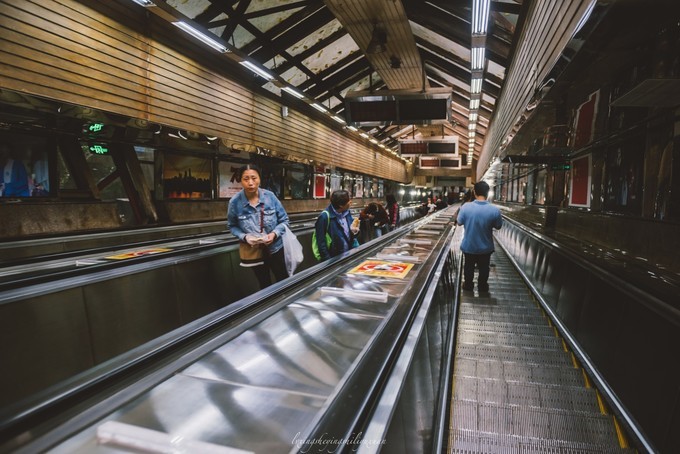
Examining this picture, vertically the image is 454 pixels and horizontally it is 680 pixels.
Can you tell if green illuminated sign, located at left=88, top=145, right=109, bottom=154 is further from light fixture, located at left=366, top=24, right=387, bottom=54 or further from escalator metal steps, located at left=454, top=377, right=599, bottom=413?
escalator metal steps, located at left=454, top=377, right=599, bottom=413

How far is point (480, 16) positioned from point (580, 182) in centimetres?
281

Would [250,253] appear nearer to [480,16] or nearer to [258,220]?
[258,220]

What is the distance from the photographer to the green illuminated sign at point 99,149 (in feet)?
18.0

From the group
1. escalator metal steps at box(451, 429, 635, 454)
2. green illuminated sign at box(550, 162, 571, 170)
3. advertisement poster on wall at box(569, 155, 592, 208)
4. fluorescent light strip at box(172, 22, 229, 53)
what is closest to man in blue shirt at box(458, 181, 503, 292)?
advertisement poster on wall at box(569, 155, 592, 208)

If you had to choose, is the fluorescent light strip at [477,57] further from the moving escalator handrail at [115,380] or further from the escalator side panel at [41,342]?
the escalator side panel at [41,342]

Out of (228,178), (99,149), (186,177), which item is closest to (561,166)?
(228,178)

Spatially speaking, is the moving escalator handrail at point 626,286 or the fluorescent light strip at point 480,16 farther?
the fluorescent light strip at point 480,16

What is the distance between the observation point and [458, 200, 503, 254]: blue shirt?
4.82 metres

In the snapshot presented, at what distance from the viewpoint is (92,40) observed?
4.92 m

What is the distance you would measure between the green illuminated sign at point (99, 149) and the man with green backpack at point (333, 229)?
415cm

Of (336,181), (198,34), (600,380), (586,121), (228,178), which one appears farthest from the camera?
(336,181)

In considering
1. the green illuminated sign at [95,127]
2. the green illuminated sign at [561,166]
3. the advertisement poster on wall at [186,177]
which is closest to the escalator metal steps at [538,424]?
the green illuminated sign at [561,166]

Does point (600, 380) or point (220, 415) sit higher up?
point (220, 415)

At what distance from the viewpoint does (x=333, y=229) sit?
12.8ft
